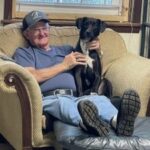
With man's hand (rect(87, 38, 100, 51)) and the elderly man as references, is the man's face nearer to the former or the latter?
the elderly man

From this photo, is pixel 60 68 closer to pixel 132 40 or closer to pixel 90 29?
pixel 90 29

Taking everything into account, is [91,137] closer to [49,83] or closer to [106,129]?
[106,129]

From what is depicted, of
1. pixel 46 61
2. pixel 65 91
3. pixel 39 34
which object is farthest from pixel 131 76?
pixel 39 34

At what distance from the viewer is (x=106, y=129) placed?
7.22 feet

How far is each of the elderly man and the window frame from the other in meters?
0.51

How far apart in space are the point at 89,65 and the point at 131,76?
328 millimetres

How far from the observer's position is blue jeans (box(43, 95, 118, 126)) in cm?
235

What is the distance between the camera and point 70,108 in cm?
240

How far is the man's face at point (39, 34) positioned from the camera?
2977mm

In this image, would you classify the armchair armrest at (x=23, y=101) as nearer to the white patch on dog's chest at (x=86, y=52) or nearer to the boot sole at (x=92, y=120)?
the boot sole at (x=92, y=120)

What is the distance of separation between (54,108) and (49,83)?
1.29 ft

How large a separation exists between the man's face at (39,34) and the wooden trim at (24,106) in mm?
703

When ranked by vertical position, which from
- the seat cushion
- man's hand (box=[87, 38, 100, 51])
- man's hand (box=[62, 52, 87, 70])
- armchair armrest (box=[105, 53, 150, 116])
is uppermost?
man's hand (box=[87, 38, 100, 51])

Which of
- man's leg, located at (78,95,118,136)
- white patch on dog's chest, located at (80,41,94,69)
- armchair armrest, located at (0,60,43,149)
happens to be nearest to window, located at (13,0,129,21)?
white patch on dog's chest, located at (80,41,94,69)
